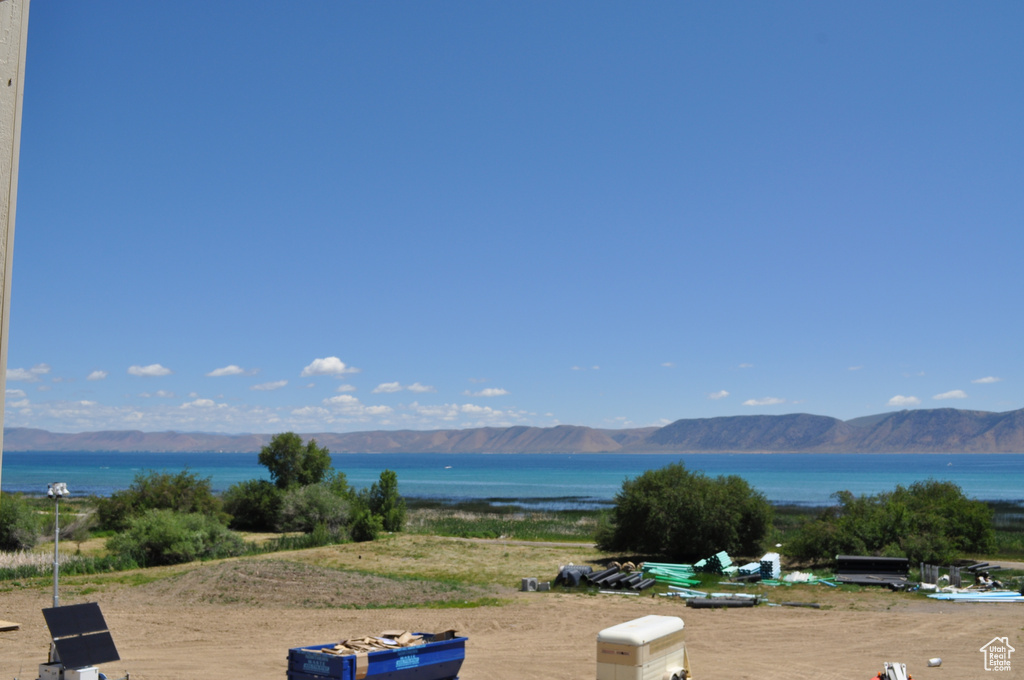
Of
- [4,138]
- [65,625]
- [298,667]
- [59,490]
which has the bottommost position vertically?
[298,667]

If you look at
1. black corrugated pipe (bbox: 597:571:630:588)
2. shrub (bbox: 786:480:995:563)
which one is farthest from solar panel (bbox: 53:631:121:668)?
shrub (bbox: 786:480:995:563)

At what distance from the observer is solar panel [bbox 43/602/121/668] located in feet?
37.2

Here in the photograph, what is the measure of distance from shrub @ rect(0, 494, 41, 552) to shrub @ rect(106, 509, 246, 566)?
7535 millimetres

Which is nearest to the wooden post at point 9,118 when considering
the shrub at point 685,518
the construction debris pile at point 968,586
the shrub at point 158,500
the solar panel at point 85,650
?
the solar panel at point 85,650

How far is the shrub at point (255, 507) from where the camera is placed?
5188 cm

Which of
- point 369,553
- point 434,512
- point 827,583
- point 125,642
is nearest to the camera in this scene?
point 125,642

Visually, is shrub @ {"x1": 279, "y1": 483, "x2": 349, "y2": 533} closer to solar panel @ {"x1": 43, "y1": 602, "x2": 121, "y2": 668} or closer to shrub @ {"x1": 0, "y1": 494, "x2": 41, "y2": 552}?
shrub @ {"x1": 0, "y1": 494, "x2": 41, "y2": 552}

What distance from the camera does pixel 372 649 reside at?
12.7 meters

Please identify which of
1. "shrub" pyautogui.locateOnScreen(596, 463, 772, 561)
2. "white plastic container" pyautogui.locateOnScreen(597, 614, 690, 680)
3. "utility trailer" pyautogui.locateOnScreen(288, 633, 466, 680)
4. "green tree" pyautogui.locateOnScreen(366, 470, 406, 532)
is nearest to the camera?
"utility trailer" pyautogui.locateOnScreen(288, 633, 466, 680)

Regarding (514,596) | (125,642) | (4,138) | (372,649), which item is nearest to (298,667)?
(372,649)

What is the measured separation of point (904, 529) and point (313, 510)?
101 feet

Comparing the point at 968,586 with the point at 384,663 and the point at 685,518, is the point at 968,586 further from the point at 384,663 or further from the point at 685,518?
the point at 384,663

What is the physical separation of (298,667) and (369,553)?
2648 centimetres

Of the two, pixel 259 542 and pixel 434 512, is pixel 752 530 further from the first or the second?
pixel 434 512
